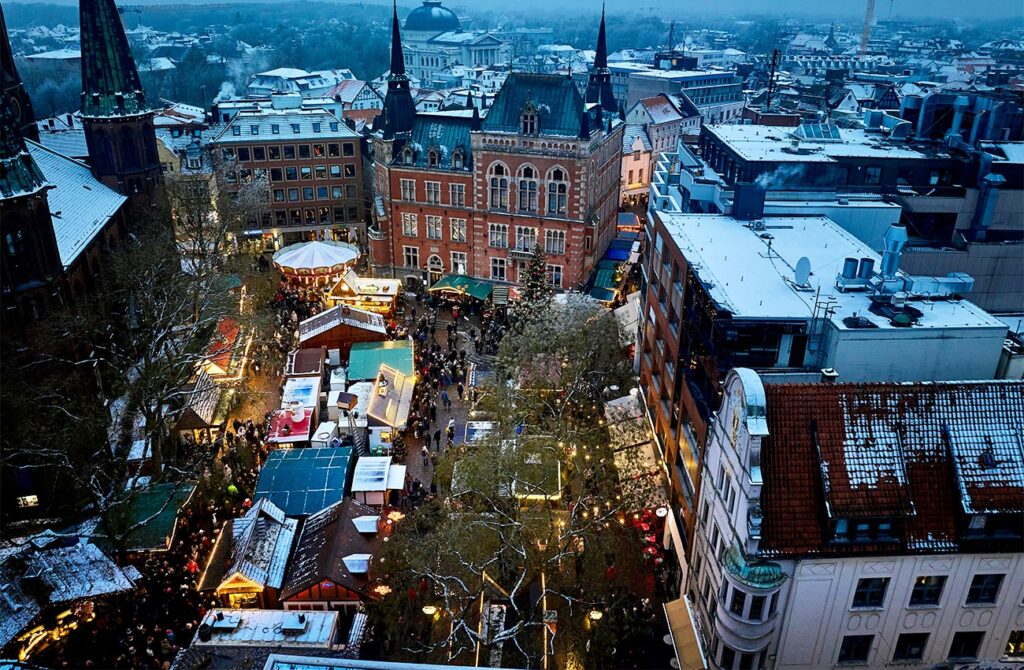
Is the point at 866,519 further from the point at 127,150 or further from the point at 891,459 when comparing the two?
the point at 127,150

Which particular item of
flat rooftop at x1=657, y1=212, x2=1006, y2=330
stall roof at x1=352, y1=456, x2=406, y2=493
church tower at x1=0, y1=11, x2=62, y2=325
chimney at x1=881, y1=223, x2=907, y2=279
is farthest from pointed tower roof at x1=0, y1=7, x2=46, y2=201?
chimney at x1=881, y1=223, x2=907, y2=279

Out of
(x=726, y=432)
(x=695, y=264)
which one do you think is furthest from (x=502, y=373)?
(x=726, y=432)

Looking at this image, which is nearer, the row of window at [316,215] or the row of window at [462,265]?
the row of window at [462,265]

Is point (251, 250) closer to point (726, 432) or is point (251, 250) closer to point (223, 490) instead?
point (223, 490)

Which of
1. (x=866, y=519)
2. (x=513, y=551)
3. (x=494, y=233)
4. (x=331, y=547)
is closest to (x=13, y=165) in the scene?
(x=331, y=547)

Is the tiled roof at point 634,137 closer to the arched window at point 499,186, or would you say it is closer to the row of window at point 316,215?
the row of window at point 316,215

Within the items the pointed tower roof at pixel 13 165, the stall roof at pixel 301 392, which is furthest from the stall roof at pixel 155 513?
the pointed tower roof at pixel 13 165
